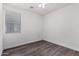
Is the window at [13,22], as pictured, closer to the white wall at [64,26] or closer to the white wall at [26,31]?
the white wall at [26,31]

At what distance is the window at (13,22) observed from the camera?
3.20 m

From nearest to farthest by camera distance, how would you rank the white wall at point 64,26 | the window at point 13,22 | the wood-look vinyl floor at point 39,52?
1. the wood-look vinyl floor at point 39,52
2. the white wall at point 64,26
3. the window at point 13,22

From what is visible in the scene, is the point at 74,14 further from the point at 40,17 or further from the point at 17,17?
the point at 17,17

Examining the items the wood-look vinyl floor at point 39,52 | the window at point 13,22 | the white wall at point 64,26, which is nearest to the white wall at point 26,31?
the window at point 13,22

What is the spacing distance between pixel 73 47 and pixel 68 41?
1.25 ft

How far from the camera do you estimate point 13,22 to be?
3490 mm

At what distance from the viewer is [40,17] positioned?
5.06m

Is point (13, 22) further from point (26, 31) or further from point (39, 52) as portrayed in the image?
point (39, 52)

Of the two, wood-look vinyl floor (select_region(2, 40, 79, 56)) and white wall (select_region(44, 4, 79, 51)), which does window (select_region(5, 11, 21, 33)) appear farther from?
white wall (select_region(44, 4, 79, 51))

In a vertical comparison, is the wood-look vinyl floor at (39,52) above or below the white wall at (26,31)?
below

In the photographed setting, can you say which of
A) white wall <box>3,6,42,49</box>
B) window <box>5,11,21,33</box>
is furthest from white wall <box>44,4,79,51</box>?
window <box>5,11,21,33</box>

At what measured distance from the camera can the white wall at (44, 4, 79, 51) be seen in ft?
9.94

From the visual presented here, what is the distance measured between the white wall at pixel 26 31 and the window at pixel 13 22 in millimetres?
186

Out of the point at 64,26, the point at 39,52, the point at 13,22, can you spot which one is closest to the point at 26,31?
the point at 13,22
